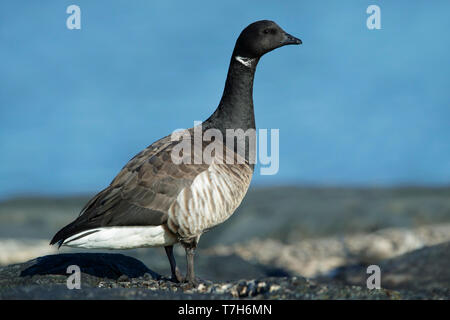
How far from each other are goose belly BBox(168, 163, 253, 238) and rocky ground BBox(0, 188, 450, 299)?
901 mm

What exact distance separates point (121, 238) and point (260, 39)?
432 cm

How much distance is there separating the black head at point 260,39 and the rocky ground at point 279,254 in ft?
13.5

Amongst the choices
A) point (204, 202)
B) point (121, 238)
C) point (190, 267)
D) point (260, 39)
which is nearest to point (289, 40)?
point (260, 39)

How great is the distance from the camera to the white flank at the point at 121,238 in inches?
327

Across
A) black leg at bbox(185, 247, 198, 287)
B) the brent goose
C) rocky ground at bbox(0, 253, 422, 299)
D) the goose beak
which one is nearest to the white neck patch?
the goose beak

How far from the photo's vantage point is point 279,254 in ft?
67.4

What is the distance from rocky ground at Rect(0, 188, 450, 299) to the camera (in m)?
7.38

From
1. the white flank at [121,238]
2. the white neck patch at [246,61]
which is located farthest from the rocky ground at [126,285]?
the white neck patch at [246,61]

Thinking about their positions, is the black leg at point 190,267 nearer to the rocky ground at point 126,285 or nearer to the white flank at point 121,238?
the rocky ground at point 126,285

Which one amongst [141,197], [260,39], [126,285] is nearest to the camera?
[141,197]

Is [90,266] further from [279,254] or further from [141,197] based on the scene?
[279,254]

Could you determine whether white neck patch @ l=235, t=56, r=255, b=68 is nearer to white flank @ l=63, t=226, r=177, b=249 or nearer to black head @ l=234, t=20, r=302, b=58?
black head @ l=234, t=20, r=302, b=58
